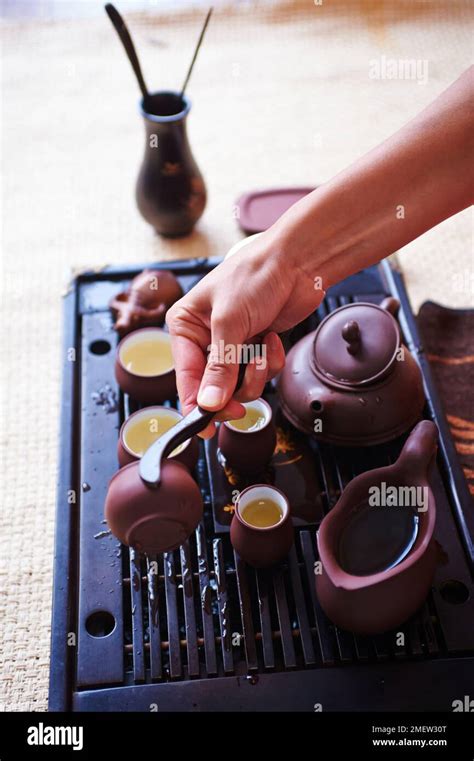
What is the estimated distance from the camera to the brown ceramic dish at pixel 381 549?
1.11m

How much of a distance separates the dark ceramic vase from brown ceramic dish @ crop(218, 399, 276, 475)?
0.84 meters

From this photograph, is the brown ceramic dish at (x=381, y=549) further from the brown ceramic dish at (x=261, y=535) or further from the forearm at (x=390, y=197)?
the forearm at (x=390, y=197)

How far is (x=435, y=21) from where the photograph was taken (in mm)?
2787

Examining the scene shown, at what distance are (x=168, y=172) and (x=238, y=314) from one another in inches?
34.1

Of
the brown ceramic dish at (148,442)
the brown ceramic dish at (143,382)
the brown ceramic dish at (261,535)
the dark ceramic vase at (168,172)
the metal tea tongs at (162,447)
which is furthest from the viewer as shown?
the dark ceramic vase at (168,172)

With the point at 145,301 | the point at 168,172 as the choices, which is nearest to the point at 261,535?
the point at 145,301

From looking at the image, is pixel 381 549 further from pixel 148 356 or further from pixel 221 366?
pixel 148 356

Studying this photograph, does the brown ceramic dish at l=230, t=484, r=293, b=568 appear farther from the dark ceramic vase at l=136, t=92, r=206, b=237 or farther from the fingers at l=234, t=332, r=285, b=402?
the dark ceramic vase at l=136, t=92, r=206, b=237

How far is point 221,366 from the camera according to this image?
115cm

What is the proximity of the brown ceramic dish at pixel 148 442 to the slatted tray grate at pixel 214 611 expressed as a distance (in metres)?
0.07

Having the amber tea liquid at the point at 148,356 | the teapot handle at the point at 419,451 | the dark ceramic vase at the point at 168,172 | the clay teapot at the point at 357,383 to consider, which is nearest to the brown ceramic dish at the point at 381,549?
the teapot handle at the point at 419,451

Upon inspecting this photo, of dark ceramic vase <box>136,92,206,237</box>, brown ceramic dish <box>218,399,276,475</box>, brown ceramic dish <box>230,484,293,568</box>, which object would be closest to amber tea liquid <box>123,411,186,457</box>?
brown ceramic dish <box>218,399,276,475</box>

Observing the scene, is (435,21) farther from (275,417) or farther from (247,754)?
(247,754)

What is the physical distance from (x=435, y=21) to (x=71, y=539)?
7.64ft
